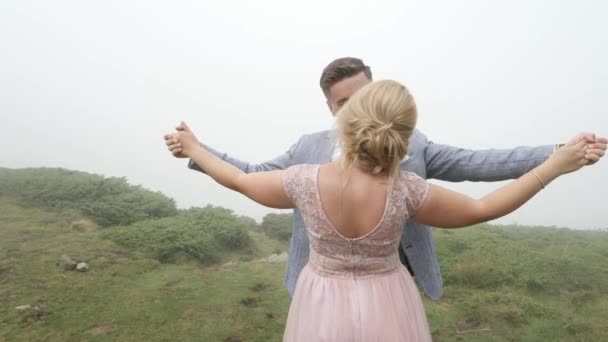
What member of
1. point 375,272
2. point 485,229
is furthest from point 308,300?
point 485,229

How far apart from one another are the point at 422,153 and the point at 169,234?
520cm

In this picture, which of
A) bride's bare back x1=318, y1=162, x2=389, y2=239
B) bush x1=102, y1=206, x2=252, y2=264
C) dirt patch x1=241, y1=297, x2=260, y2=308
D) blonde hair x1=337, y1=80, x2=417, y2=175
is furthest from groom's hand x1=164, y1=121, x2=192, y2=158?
bush x1=102, y1=206, x2=252, y2=264

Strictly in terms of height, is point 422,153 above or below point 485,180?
above

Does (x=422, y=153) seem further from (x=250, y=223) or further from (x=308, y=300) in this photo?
(x=250, y=223)

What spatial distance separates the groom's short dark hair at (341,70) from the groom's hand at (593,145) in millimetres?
1235

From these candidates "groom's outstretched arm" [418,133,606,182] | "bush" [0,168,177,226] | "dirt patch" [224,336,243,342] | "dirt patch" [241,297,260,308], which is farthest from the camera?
"bush" [0,168,177,226]

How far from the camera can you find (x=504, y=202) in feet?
5.79

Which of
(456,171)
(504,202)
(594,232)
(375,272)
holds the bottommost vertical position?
(594,232)

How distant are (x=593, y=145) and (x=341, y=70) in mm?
1377

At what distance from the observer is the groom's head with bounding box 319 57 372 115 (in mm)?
2635

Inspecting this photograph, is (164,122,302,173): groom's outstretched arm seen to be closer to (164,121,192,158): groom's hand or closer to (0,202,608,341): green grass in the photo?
(164,121,192,158): groom's hand

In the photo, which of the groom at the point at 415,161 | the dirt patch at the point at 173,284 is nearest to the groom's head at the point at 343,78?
the groom at the point at 415,161

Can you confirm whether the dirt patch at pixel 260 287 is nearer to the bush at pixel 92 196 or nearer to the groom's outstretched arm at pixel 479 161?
the groom's outstretched arm at pixel 479 161

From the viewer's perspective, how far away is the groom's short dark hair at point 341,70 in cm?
263
